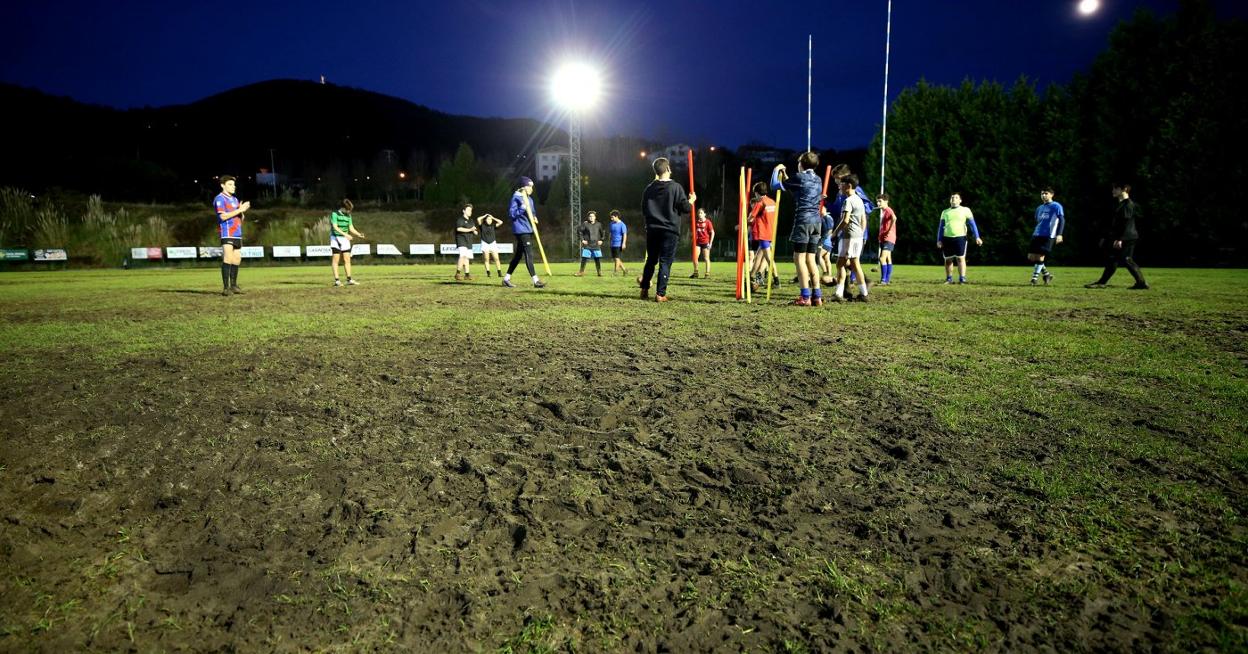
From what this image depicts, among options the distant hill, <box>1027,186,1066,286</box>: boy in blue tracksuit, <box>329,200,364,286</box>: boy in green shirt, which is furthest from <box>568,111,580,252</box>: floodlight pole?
the distant hill

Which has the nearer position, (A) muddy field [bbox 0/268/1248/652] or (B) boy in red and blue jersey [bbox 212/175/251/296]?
(A) muddy field [bbox 0/268/1248/652]

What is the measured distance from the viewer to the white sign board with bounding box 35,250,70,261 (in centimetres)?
3088

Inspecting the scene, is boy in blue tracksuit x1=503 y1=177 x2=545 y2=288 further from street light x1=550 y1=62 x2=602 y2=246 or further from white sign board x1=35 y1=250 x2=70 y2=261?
white sign board x1=35 y1=250 x2=70 y2=261

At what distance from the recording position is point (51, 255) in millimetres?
31109

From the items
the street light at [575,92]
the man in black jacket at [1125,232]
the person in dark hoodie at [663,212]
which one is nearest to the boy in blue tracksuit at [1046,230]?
the man in black jacket at [1125,232]

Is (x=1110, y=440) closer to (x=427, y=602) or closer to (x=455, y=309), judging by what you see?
(x=427, y=602)

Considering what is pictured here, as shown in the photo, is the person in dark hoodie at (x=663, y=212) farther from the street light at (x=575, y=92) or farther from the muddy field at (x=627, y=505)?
the street light at (x=575, y=92)

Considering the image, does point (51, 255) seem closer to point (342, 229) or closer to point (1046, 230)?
point (342, 229)

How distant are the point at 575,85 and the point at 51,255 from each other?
1114 inches

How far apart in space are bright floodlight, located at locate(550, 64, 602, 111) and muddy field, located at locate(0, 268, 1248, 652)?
31268mm

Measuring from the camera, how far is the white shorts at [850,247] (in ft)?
33.0

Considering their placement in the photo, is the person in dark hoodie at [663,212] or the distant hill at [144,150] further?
the distant hill at [144,150]

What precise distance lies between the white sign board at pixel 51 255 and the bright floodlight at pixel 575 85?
89.1 feet

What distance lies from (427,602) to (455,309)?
27.6 feet
